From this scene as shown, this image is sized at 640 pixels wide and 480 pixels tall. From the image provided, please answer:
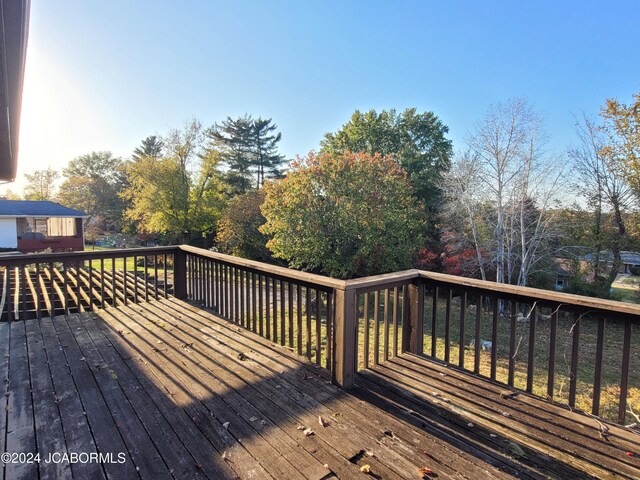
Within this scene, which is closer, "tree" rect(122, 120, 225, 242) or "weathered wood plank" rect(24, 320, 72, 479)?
"weathered wood plank" rect(24, 320, 72, 479)

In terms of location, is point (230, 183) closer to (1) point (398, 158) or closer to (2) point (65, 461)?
(1) point (398, 158)

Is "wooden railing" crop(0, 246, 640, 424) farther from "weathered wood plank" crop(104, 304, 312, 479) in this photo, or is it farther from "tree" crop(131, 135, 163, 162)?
"tree" crop(131, 135, 163, 162)

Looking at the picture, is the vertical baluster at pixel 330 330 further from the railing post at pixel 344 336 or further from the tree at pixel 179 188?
the tree at pixel 179 188

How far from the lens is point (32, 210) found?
18.3m

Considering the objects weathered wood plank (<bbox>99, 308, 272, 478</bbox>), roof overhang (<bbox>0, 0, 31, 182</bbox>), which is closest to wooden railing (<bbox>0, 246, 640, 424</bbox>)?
weathered wood plank (<bbox>99, 308, 272, 478</bbox>)

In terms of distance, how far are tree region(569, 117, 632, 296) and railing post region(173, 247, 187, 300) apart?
13.9 meters

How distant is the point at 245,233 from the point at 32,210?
14342 mm

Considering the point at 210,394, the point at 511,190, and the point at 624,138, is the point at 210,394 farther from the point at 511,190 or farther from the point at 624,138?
the point at 624,138

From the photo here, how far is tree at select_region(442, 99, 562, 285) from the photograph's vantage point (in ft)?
37.1

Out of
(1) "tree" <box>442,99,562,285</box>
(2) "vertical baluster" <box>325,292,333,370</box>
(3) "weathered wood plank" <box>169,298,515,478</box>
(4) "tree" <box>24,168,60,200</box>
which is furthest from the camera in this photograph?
(4) "tree" <box>24,168,60,200</box>

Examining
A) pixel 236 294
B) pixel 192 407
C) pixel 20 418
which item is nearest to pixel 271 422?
pixel 192 407

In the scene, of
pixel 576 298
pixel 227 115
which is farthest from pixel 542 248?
pixel 227 115

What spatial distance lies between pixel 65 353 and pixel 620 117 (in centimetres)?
1579

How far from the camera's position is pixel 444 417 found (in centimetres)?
196
